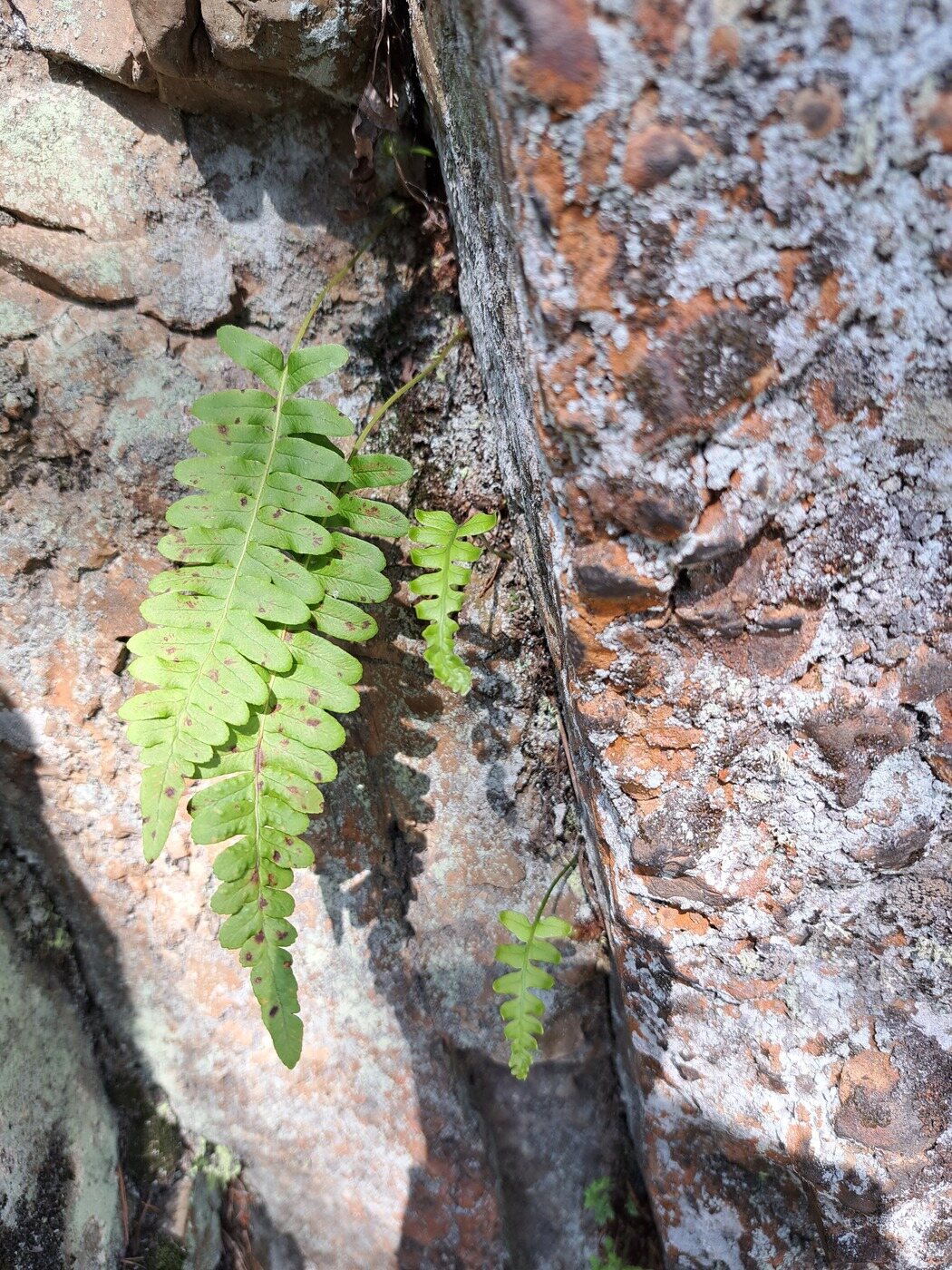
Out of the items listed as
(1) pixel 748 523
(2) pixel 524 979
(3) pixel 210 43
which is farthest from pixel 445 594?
(3) pixel 210 43

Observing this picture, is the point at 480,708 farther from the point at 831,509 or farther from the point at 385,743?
the point at 831,509

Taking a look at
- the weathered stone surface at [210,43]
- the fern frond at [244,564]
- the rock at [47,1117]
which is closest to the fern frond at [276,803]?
the fern frond at [244,564]

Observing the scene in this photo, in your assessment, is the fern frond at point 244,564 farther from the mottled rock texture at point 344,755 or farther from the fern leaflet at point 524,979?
the fern leaflet at point 524,979

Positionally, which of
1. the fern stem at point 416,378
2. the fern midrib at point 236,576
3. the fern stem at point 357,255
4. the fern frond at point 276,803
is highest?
the fern stem at point 357,255

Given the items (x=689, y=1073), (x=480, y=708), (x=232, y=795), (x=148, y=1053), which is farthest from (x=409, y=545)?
(x=148, y=1053)

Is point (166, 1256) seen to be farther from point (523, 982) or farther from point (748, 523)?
point (748, 523)

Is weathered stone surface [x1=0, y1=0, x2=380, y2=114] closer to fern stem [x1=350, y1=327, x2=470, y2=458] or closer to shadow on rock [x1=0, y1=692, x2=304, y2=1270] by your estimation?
fern stem [x1=350, y1=327, x2=470, y2=458]
